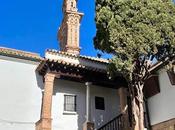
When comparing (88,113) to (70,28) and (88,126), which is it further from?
(70,28)

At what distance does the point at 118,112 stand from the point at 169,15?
687cm

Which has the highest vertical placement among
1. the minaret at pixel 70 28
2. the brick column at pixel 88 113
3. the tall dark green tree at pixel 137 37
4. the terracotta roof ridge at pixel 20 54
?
the minaret at pixel 70 28

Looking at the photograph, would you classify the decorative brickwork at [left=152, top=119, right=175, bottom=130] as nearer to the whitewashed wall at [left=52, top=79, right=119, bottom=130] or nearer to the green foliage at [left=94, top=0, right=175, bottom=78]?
the whitewashed wall at [left=52, top=79, right=119, bottom=130]

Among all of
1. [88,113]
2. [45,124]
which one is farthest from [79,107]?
[45,124]

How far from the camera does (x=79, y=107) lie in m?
17.4

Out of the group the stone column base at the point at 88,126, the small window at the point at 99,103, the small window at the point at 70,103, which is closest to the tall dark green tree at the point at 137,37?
the stone column base at the point at 88,126

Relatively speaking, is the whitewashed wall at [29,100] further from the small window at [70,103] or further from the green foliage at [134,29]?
the green foliage at [134,29]

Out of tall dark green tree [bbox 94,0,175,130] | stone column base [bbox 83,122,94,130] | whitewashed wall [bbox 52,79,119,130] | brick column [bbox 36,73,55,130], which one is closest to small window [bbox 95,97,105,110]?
whitewashed wall [bbox 52,79,119,130]

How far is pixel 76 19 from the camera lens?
24031 mm

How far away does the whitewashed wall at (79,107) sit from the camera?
16.7m

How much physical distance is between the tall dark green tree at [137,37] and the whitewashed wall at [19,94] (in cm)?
483

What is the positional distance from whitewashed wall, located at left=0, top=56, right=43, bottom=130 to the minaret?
18.3ft

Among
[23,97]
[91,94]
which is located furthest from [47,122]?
[91,94]

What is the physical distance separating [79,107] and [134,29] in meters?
5.93
